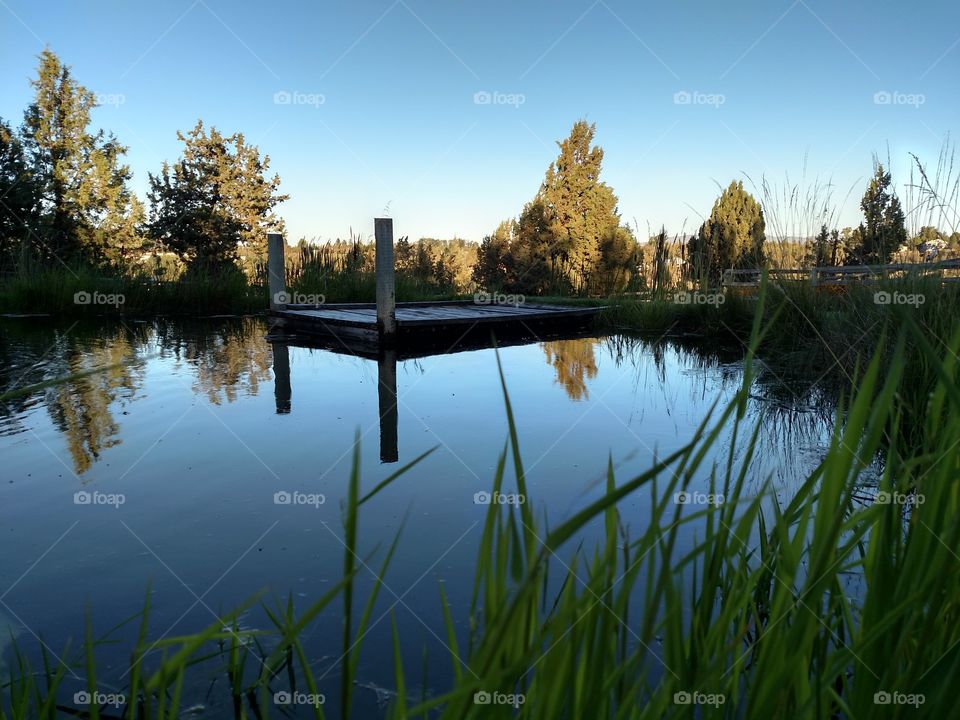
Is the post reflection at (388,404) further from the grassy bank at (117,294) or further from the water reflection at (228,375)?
the grassy bank at (117,294)

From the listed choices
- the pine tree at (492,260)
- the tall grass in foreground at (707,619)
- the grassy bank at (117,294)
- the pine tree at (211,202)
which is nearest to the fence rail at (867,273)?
the tall grass in foreground at (707,619)

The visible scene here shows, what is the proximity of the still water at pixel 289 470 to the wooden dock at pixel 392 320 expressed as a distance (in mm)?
1468

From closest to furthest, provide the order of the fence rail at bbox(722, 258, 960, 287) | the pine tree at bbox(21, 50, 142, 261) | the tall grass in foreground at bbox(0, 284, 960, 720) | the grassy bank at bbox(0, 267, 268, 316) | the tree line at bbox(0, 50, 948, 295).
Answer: the tall grass in foreground at bbox(0, 284, 960, 720) → the fence rail at bbox(722, 258, 960, 287) → the grassy bank at bbox(0, 267, 268, 316) → the tree line at bbox(0, 50, 948, 295) → the pine tree at bbox(21, 50, 142, 261)

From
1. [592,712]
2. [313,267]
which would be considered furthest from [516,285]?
[592,712]

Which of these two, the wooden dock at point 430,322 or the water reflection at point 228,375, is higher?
the wooden dock at point 430,322

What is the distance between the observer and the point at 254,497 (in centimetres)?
296

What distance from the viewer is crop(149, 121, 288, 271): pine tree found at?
28.3m

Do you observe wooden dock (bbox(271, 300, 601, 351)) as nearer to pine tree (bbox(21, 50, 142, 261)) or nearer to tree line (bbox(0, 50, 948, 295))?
tree line (bbox(0, 50, 948, 295))

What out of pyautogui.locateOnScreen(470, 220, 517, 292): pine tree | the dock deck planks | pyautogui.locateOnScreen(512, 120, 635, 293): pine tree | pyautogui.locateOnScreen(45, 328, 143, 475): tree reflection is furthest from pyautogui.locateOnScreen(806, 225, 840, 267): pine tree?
pyautogui.locateOnScreen(470, 220, 517, 292): pine tree

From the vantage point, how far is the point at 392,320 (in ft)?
26.8

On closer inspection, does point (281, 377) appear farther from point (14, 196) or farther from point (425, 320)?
point (14, 196)

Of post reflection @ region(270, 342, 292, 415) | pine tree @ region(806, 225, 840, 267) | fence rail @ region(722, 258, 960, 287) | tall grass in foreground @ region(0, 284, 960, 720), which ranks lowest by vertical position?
post reflection @ region(270, 342, 292, 415)

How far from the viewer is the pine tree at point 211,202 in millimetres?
28297

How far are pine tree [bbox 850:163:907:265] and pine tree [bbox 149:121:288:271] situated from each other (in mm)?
26621
